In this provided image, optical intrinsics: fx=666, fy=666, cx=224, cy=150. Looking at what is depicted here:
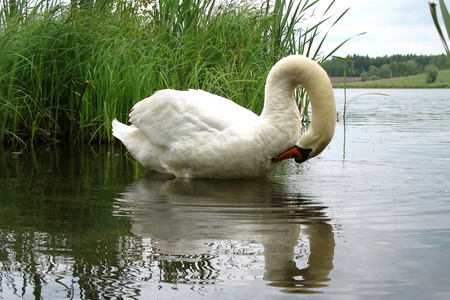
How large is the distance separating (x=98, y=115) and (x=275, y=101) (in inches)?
131

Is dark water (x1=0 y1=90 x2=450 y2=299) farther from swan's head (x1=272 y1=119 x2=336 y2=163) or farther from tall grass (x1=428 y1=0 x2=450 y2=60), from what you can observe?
tall grass (x1=428 y1=0 x2=450 y2=60)

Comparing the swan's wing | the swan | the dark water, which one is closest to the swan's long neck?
the swan

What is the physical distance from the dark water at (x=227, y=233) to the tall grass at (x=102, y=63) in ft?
5.47

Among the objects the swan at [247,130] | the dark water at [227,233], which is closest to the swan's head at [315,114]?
the swan at [247,130]

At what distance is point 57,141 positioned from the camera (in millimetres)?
8156

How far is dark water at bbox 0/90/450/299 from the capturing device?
255 cm

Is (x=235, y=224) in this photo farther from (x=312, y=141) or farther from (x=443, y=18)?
(x=443, y=18)

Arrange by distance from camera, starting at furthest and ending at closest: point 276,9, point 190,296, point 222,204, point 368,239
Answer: point 276,9, point 222,204, point 368,239, point 190,296

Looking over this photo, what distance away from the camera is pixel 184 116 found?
219 inches

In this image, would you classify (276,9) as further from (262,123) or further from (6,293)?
(6,293)

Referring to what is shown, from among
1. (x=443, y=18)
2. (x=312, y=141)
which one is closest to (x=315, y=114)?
(x=312, y=141)

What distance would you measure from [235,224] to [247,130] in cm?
156

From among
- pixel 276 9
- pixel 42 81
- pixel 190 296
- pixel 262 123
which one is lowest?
pixel 190 296

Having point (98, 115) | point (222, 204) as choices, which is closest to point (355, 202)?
point (222, 204)
